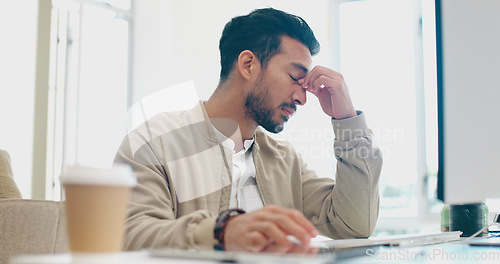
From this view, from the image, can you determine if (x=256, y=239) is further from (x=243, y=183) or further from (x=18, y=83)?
(x=18, y=83)

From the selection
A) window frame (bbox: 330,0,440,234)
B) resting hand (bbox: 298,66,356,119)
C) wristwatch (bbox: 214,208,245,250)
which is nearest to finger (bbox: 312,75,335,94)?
resting hand (bbox: 298,66,356,119)

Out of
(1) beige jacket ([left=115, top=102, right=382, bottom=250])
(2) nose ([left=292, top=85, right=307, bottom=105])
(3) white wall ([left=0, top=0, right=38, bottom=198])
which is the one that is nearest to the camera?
(1) beige jacket ([left=115, top=102, right=382, bottom=250])

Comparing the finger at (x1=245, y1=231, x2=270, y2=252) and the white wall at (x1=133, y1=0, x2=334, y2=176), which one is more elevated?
the white wall at (x1=133, y1=0, x2=334, y2=176)

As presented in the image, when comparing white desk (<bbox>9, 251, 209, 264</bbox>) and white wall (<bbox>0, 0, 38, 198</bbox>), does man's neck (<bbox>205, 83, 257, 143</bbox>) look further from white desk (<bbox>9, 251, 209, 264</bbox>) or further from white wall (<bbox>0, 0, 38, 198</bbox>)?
white wall (<bbox>0, 0, 38, 198</bbox>)

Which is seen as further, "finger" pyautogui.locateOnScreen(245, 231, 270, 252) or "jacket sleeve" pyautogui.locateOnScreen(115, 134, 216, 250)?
"jacket sleeve" pyautogui.locateOnScreen(115, 134, 216, 250)

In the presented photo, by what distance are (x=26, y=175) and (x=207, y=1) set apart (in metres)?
1.94

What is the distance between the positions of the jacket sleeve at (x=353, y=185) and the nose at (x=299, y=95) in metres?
0.19

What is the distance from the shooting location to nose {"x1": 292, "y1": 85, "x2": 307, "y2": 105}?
1.40 m

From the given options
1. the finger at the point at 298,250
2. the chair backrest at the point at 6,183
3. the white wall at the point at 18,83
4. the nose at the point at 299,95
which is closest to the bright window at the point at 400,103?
the white wall at the point at 18,83

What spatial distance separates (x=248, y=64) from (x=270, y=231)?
1.03 m

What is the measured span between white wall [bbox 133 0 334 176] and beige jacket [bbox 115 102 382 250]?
255 cm

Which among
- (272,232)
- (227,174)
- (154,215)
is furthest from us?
(227,174)

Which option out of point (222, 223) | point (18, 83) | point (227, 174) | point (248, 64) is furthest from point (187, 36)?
point (222, 223)

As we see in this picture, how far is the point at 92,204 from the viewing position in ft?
1.27
